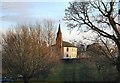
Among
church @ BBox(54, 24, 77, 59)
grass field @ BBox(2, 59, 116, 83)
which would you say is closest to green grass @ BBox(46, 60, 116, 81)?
grass field @ BBox(2, 59, 116, 83)

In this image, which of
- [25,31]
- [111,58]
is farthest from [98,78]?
[25,31]

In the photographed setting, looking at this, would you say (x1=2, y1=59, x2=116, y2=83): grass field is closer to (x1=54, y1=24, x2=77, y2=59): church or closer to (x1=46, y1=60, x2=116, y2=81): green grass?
(x1=46, y1=60, x2=116, y2=81): green grass

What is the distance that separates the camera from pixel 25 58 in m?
29.3

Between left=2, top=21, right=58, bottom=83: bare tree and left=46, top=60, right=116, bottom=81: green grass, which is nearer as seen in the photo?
left=46, top=60, right=116, bottom=81: green grass

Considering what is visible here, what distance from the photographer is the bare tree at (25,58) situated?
94.6 ft

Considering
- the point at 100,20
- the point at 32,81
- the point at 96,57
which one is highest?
the point at 100,20

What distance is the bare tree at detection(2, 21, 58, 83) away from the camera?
94.6 ft

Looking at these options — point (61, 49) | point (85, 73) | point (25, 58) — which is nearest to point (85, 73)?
point (85, 73)

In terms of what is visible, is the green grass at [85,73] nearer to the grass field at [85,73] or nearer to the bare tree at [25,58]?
the grass field at [85,73]

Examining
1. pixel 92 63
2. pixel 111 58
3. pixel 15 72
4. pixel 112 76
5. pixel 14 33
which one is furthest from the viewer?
pixel 14 33

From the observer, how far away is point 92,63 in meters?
23.3

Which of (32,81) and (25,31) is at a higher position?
(25,31)

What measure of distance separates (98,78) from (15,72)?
32.9 ft

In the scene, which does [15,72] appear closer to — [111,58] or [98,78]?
[98,78]
